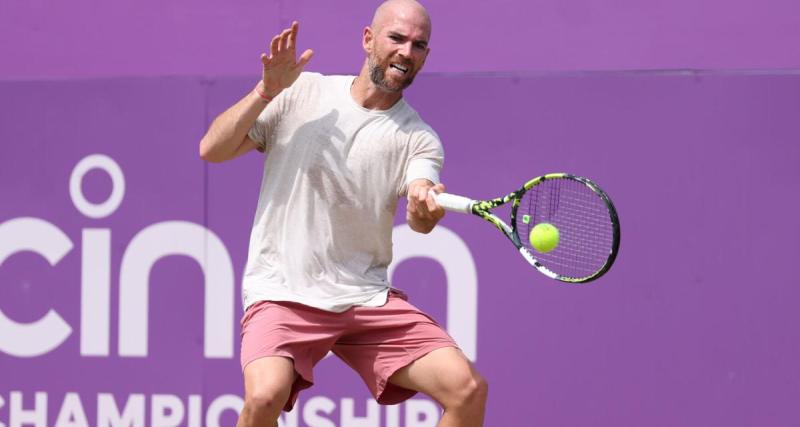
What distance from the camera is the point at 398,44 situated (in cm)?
438

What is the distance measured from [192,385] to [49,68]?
155cm

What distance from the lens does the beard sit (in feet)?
14.5

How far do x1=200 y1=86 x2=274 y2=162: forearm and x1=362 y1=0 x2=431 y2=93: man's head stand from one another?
1.37 ft

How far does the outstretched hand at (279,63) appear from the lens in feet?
13.8

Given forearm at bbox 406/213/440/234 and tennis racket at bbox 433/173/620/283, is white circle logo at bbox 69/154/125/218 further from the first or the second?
forearm at bbox 406/213/440/234

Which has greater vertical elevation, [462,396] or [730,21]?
[730,21]

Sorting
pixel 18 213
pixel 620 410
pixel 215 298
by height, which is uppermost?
pixel 18 213

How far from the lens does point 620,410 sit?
18.2ft

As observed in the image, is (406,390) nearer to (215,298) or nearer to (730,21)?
(215,298)

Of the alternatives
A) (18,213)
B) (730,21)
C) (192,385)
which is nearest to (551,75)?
(730,21)

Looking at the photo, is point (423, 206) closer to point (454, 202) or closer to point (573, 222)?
point (454, 202)

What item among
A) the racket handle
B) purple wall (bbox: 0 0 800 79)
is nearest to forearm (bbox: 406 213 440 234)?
the racket handle

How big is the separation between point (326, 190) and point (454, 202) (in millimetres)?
533

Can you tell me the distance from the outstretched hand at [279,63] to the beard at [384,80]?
0.28 meters
